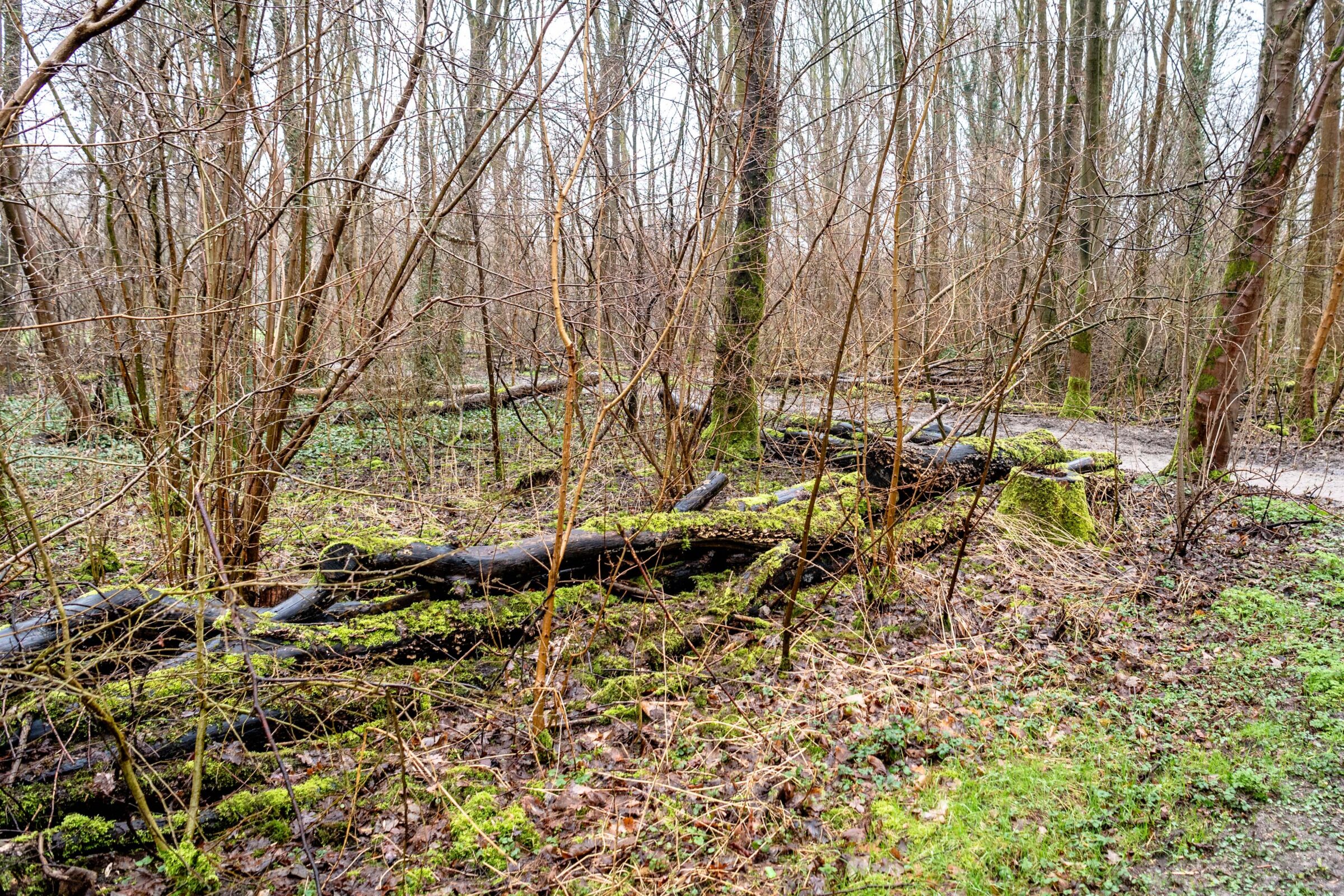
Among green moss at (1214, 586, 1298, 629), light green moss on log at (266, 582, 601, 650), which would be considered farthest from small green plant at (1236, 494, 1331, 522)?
light green moss on log at (266, 582, 601, 650)

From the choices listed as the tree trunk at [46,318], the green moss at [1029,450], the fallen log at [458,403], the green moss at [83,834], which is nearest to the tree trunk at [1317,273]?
the green moss at [1029,450]

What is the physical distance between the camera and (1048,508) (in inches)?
240

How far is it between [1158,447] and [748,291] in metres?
6.73

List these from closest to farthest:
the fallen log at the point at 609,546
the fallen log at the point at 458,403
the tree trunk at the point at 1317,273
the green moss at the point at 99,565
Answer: the green moss at the point at 99,565, the fallen log at the point at 609,546, the fallen log at the point at 458,403, the tree trunk at the point at 1317,273

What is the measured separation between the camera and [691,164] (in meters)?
6.05

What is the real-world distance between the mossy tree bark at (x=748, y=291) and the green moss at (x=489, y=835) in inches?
170

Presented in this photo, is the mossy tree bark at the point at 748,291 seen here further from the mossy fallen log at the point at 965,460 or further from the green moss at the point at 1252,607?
the green moss at the point at 1252,607

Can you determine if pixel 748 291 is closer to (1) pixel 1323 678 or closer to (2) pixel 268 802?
(1) pixel 1323 678

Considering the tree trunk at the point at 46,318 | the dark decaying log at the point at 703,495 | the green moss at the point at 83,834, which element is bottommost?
the green moss at the point at 83,834

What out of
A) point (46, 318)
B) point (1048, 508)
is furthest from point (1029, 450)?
point (46, 318)

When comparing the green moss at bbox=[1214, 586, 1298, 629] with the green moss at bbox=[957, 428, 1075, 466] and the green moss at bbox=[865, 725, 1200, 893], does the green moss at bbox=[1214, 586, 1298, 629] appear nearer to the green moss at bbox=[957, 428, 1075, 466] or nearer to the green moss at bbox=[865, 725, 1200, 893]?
the green moss at bbox=[865, 725, 1200, 893]

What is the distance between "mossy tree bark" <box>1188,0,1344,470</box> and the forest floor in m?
1.68

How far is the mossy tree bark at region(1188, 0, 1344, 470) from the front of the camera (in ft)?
20.0

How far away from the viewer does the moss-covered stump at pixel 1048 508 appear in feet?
19.6
